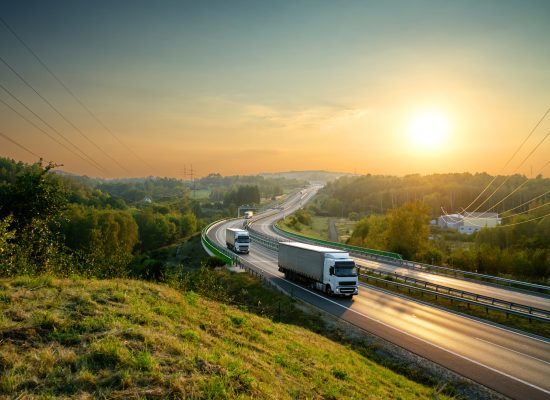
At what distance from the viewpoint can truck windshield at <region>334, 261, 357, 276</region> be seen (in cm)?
3519

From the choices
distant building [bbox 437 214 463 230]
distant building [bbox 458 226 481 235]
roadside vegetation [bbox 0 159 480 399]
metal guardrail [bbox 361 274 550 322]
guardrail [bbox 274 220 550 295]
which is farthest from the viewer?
distant building [bbox 437 214 463 230]

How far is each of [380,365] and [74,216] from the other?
102 m

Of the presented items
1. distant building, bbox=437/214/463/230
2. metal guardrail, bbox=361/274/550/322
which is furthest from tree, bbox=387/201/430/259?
distant building, bbox=437/214/463/230

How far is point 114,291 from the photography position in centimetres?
1577

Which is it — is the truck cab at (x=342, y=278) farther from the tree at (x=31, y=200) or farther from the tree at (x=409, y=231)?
the tree at (x=409, y=231)

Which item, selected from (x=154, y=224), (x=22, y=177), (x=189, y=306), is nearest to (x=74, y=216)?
(x=154, y=224)

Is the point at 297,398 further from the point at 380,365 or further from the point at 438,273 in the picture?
the point at 438,273

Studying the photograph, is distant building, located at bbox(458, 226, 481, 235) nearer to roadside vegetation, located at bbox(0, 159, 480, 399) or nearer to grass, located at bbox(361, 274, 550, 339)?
grass, located at bbox(361, 274, 550, 339)

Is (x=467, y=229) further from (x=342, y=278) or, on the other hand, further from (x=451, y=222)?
(x=342, y=278)

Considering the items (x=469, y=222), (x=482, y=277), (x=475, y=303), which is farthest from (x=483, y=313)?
(x=469, y=222)

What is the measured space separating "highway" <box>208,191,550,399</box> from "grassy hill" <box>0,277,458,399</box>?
12.5 ft

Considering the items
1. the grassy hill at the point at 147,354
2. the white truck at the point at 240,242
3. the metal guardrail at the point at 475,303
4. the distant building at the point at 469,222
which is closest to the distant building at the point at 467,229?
the distant building at the point at 469,222

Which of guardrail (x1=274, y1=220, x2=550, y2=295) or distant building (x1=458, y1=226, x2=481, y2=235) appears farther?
distant building (x1=458, y1=226, x2=481, y2=235)

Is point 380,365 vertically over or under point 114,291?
under
